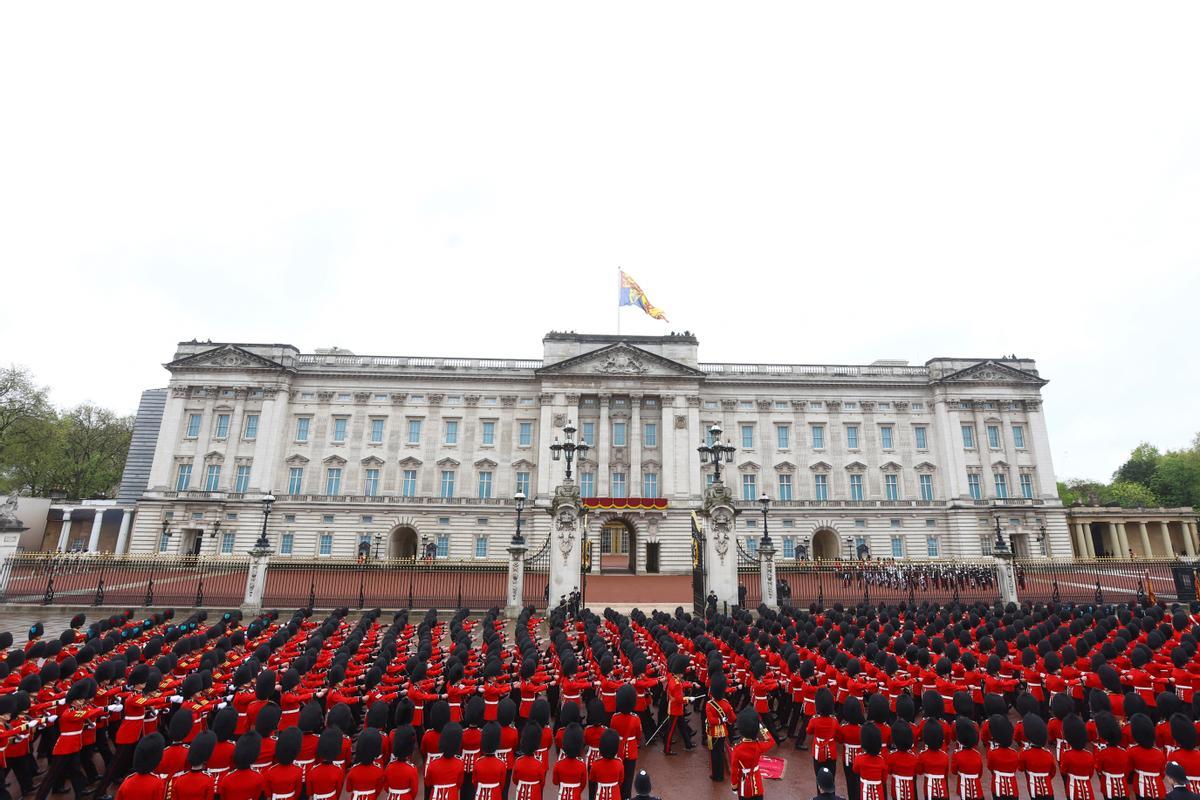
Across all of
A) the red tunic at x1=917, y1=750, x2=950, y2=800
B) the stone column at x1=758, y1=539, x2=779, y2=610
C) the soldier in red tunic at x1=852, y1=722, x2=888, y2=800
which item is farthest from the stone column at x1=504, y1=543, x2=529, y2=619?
the red tunic at x1=917, y1=750, x2=950, y2=800

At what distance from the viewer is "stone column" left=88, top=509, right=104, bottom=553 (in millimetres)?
50062

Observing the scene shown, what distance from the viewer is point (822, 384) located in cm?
5344

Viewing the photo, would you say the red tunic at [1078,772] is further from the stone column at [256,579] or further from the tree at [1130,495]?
the tree at [1130,495]

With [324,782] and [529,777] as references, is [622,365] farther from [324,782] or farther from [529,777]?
[324,782]

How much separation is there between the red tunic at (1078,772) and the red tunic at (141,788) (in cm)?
999

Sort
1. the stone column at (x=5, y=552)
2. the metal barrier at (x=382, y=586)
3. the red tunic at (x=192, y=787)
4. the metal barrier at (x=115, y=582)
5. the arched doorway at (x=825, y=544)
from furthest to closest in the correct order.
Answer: the arched doorway at (x=825, y=544), the stone column at (x=5, y=552), the metal barrier at (x=115, y=582), the metal barrier at (x=382, y=586), the red tunic at (x=192, y=787)

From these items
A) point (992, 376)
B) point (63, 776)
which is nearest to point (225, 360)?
point (63, 776)

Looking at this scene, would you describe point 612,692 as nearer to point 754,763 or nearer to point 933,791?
point 754,763

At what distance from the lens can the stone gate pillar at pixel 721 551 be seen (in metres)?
22.2

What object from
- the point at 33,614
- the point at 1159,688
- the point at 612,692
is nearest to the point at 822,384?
the point at 1159,688

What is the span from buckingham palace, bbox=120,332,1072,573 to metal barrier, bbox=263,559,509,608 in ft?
37.7

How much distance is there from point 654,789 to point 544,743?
215 centimetres

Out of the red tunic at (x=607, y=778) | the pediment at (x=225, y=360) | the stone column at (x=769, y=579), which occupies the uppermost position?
the pediment at (x=225, y=360)

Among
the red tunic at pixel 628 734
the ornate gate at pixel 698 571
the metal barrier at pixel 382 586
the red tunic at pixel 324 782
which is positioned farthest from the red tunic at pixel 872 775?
the metal barrier at pixel 382 586
